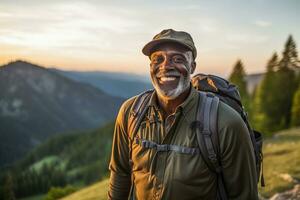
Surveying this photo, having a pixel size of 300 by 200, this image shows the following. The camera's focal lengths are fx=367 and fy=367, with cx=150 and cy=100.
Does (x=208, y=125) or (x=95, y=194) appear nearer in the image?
(x=208, y=125)

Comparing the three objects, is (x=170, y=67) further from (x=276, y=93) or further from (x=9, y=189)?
(x=9, y=189)

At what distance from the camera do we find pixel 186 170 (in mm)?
4055

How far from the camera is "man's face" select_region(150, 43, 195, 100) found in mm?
4246

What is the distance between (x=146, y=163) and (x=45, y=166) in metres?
166

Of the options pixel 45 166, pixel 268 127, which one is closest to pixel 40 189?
pixel 45 166

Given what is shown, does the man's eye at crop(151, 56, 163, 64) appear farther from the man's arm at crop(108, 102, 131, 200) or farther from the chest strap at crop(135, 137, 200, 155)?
the chest strap at crop(135, 137, 200, 155)

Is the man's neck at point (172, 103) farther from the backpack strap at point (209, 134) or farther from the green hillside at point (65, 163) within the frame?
the green hillside at point (65, 163)

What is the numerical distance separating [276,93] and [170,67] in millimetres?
64473

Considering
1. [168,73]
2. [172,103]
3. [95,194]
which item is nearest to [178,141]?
[172,103]

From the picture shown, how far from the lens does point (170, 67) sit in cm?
424

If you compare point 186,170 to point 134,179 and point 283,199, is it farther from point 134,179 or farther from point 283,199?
point 283,199

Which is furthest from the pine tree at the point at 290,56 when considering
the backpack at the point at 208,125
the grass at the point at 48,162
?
the grass at the point at 48,162

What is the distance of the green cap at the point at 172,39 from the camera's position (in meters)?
4.18

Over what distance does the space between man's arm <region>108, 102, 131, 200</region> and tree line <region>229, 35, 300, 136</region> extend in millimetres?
58527
